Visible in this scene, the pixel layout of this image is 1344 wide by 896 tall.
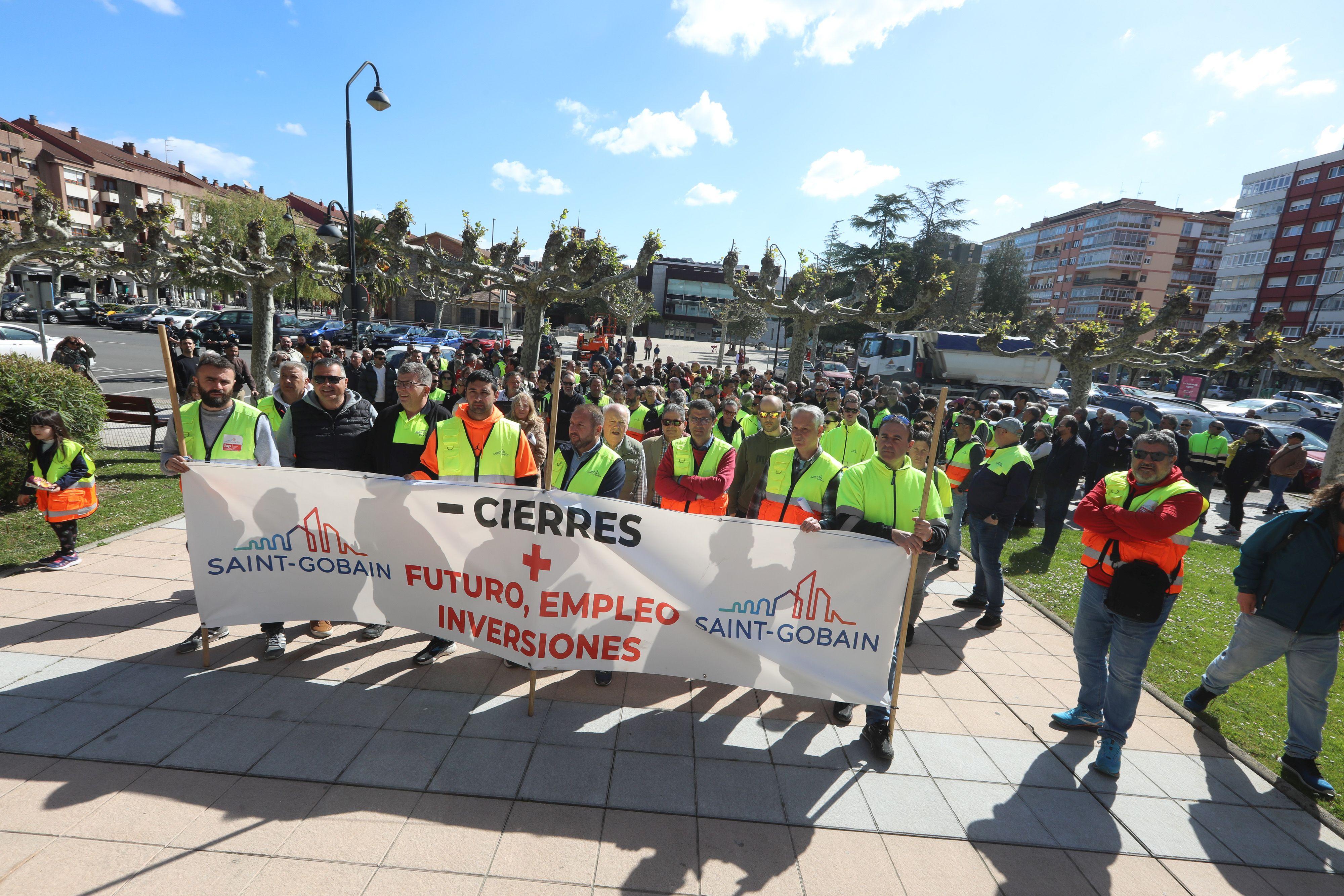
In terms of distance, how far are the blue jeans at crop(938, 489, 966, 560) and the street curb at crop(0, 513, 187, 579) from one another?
777 cm

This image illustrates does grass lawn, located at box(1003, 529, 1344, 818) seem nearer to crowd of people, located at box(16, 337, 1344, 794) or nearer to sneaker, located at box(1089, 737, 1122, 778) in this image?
crowd of people, located at box(16, 337, 1344, 794)

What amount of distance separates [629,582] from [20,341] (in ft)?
90.2

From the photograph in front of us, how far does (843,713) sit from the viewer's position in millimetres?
4168

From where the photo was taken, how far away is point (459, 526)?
12.5ft

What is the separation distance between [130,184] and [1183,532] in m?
81.5

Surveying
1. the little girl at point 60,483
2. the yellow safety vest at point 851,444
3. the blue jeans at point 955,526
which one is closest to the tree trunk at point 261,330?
the little girl at point 60,483

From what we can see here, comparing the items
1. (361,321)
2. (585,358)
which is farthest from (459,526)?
(361,321)

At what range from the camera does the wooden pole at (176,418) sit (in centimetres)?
Answer: 367

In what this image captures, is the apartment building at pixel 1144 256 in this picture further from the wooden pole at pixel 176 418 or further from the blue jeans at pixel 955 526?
the wooden pole at pixel 176 418

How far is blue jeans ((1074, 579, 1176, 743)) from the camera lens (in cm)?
377

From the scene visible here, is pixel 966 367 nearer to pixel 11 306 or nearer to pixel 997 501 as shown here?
pixel 997 501

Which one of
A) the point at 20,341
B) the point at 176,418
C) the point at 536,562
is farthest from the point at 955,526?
the point at 20,341

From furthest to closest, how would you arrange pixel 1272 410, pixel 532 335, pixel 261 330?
pixel 1272 410 < pixel 532 335 < pixel 261 330

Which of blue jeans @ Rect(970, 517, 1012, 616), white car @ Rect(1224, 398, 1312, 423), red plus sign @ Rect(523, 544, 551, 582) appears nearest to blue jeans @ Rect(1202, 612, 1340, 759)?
blue jeans @ Rect(970, 517, 1012, 616)
